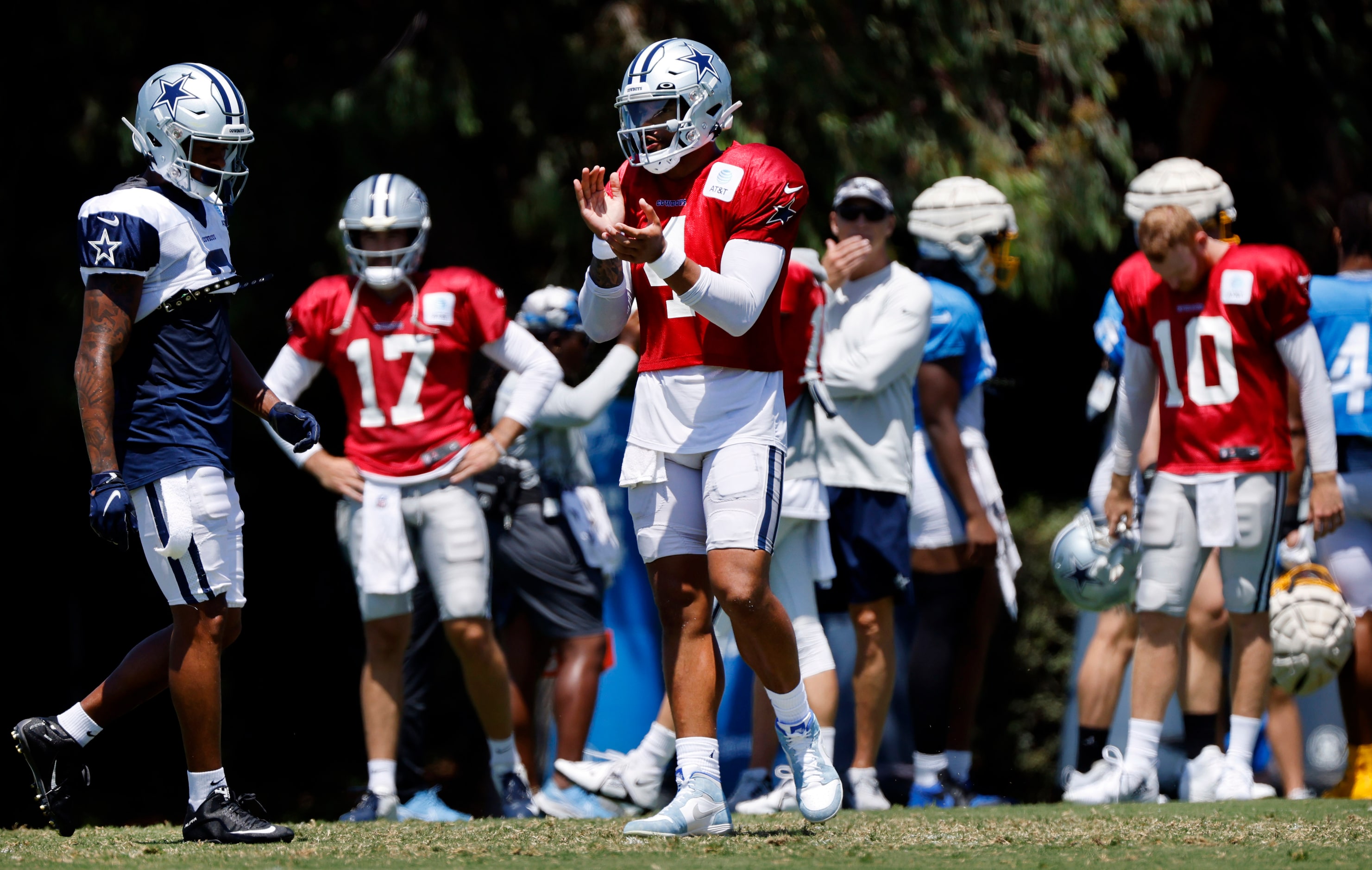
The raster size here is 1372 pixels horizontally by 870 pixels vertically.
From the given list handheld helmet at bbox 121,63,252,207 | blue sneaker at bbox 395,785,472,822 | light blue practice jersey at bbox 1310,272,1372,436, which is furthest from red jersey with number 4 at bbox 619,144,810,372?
light blue practice jersey at bbox 1310,272,1372,436

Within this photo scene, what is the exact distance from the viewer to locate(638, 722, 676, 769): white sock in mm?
6109

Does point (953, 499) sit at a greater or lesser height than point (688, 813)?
greater

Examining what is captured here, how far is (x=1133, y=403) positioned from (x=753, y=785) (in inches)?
76.8

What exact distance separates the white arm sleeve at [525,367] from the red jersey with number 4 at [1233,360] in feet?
7.32

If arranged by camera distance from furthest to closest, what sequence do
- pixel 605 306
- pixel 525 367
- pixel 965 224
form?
pixel 965 224
pixel 525 367
pixel 605 306

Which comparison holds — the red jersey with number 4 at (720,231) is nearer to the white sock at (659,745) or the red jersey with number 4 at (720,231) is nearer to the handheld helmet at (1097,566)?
the white sock at (659,745)

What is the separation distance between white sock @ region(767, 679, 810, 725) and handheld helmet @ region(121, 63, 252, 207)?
1.99 metres

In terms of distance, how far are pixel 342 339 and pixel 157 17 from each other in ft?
9.91

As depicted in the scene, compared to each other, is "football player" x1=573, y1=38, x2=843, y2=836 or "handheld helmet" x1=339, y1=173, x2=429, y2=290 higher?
"handheld helmet" x1=339, y1=173, x2=429, y2=290

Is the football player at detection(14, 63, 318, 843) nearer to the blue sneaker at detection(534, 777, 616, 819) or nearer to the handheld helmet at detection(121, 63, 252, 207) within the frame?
the handheld helmet at detection(121, 63, 252, 207)

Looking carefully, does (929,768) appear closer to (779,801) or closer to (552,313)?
(779,801)

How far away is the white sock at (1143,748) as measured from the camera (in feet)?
19.8

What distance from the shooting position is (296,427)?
4844mm

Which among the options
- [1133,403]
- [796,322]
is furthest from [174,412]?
[1133,403]
